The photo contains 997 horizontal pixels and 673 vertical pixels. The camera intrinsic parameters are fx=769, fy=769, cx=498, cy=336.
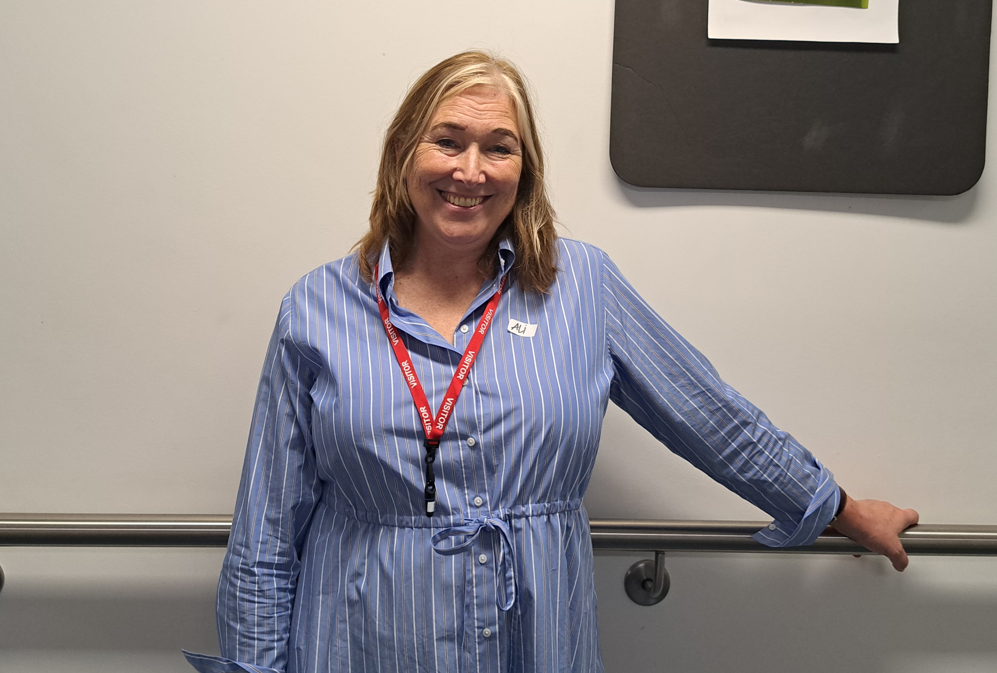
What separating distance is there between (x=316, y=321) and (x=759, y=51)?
2.85 feet

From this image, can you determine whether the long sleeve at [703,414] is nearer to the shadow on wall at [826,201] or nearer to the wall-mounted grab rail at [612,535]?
the wall-mounted grab rail at [612,535]

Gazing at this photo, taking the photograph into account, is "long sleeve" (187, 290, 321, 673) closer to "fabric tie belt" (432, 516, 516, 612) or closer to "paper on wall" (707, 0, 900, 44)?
"fabric tie belt" (432, 516, 516, 612)

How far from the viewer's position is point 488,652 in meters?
0.98

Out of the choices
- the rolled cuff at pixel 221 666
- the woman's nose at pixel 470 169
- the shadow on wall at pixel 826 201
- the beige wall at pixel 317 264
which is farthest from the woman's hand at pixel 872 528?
the rolled cuff at pixel 221 666

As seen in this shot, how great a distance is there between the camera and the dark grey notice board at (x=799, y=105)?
1298mm

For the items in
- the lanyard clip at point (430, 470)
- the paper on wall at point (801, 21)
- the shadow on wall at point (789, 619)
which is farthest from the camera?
the shadow on wall at point (789, 619)

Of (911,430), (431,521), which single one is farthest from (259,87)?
(911,430)

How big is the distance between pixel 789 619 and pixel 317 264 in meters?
1.07

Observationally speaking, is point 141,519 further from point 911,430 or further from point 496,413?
point 911,430

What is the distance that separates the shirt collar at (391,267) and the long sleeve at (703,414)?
0.14 m

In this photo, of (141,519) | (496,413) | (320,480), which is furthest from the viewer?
(141,519)

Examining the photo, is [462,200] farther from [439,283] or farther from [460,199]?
[439,283]

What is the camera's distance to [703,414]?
109 centimetres

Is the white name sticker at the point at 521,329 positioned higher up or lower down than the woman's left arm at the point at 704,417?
higher up
